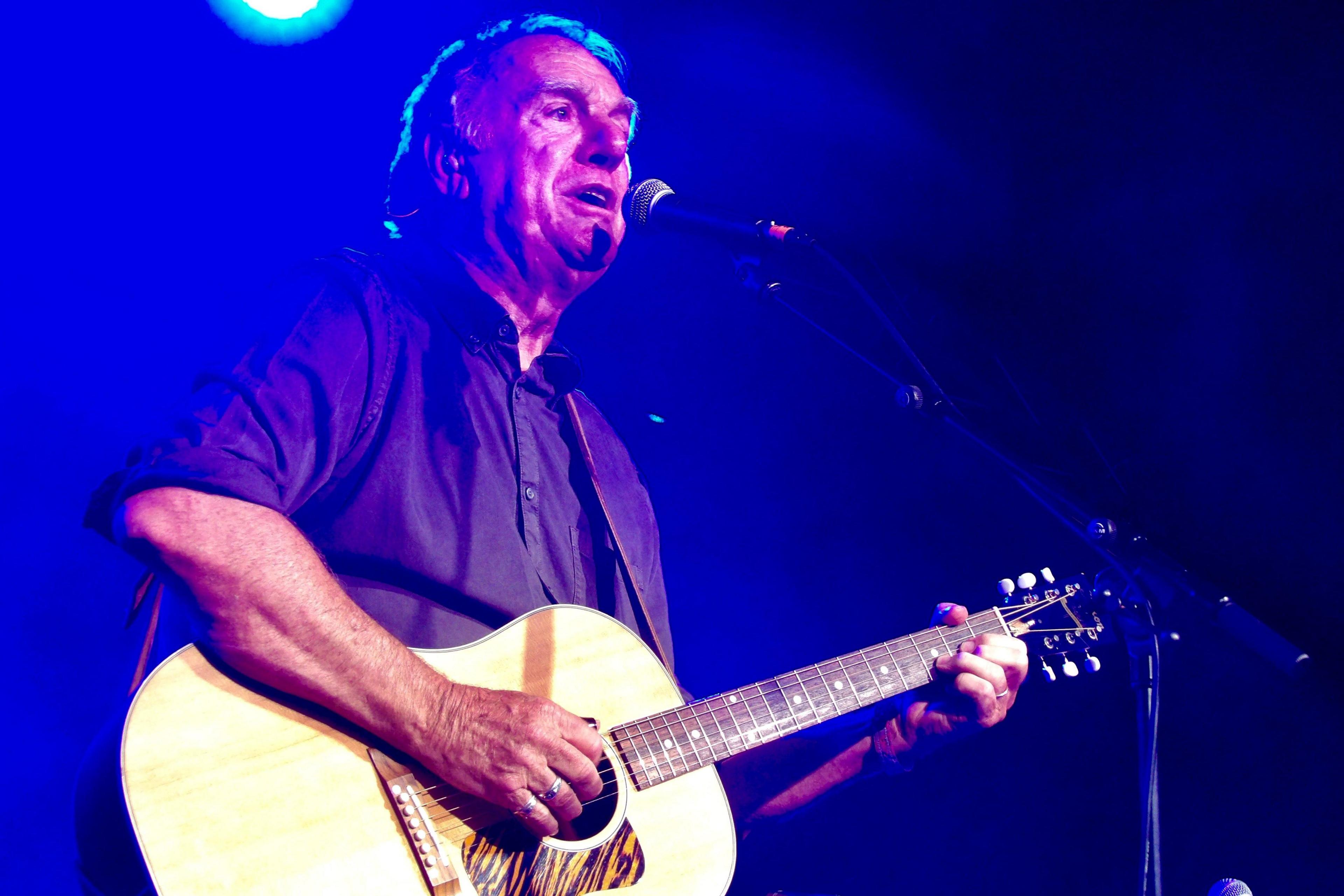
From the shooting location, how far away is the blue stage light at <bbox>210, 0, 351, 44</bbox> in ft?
8.12

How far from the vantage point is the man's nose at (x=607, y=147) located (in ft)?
8.53

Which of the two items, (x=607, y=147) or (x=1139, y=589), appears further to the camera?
(x=607, y=147)

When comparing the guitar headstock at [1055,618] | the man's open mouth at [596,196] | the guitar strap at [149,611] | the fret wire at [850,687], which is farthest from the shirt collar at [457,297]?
the guitar headstock at [1055,618]

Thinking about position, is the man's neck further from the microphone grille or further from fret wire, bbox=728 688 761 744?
fret wire, bbox=728 688 761 744

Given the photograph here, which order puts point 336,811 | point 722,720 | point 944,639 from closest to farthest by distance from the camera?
point 336,811, point 722,720, point 944,639

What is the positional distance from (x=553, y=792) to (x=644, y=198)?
1.65 meters

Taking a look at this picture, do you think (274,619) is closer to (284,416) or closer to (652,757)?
(284,416)

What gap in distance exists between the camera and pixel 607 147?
2623mm

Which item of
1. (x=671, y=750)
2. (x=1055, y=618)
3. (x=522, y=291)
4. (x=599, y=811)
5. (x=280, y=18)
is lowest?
(x=599, y=811)

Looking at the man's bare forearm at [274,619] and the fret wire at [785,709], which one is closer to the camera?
the man's bare forearm at [274,619]

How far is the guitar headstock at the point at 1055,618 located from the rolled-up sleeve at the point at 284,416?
1763 mm

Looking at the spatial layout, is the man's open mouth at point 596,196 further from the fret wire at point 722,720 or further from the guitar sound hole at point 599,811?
the guitar sound hole at point 599,811

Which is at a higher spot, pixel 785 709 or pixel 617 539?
pixel 617 539

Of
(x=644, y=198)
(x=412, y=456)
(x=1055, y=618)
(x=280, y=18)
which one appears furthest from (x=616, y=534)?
(x=280, y=18)
